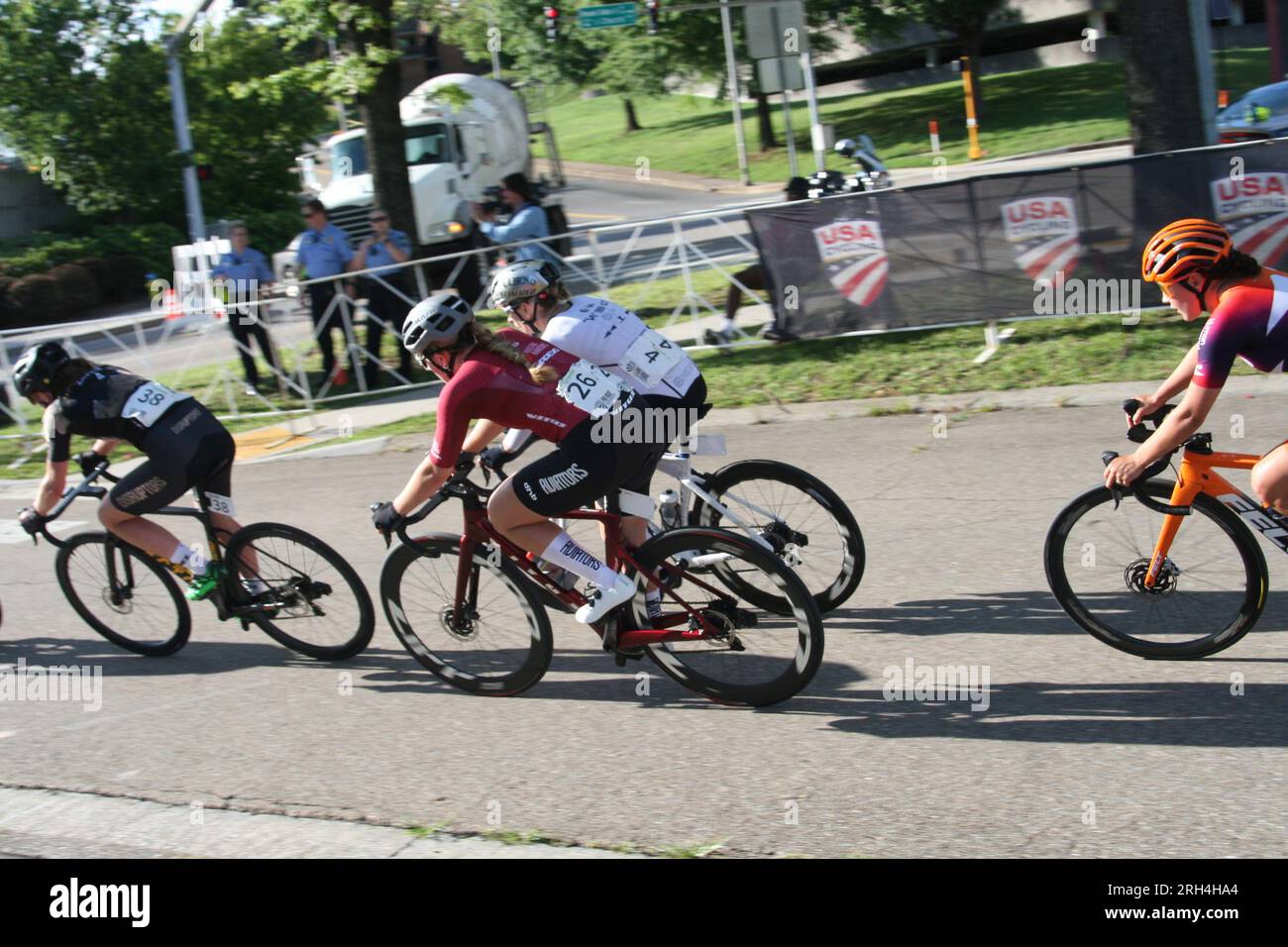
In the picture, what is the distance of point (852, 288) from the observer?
1218 cm

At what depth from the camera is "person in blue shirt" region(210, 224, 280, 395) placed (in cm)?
1451

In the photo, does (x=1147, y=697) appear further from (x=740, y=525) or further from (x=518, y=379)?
(x=518, y=379)

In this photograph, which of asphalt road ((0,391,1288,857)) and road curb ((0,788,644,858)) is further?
road curb ((0,788,644,858))

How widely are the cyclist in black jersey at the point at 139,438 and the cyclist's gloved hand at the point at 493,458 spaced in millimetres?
1670

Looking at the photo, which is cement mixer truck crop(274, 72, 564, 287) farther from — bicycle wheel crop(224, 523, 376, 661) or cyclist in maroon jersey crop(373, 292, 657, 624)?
cyclist in maroon jersey crop(373, 292, 657, 624)

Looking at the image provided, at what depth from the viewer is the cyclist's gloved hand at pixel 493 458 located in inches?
237

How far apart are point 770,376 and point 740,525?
5791mm

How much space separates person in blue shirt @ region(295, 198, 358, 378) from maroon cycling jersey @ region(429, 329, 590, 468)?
950 cm

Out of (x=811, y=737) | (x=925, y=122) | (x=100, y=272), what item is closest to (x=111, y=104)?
(x=100, y=272)

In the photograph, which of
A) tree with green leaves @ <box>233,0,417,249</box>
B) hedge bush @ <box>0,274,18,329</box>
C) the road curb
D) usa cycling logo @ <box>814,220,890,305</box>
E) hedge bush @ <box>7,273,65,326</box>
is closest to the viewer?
the road curb

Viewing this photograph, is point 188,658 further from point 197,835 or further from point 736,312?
point 736,312

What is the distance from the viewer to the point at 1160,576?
546 centimetres

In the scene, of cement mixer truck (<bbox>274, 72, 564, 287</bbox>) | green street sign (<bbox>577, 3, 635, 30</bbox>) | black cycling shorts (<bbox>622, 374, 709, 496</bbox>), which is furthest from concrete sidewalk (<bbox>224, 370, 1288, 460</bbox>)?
green street sign (<bbox>577, 3, 635, 30</bbox>)

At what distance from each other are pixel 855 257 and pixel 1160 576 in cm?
707
